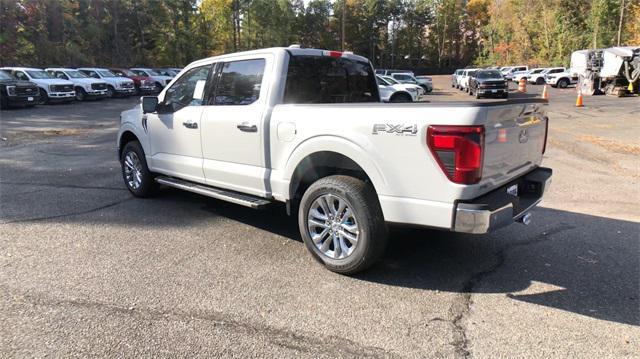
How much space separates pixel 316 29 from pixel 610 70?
62.1 metres

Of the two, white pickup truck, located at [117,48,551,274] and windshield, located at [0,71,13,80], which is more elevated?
windshield, located at [0,71,13,80]

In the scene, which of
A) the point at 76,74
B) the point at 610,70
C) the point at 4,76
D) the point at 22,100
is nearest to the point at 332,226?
the point at 22,100

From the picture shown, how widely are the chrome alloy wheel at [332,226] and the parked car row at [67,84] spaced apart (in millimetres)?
21373

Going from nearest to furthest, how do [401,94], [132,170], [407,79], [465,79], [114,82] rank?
[132,170]
[401,94]
[114,82]
[407,79]
[465,79]

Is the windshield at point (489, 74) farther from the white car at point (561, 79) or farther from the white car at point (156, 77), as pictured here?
the white car at point (156, 77)

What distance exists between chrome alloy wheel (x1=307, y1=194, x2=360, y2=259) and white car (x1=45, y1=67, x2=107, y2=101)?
2551 centimetres

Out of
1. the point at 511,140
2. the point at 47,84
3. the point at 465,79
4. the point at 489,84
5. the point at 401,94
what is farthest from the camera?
the point at 465,79

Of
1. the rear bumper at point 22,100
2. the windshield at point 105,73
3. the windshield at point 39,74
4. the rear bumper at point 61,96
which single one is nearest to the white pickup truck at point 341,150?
Answer: the rear bumper at point 22,100

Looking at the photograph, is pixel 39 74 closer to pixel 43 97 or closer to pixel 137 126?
pixel 43 97

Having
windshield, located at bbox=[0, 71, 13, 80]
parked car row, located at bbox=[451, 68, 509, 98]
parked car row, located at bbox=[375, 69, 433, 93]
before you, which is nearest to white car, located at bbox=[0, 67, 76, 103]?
windshield, located at bbox=[0, 71, 13, 80]

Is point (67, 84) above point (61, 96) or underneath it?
above

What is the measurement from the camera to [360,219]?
3.75 metres

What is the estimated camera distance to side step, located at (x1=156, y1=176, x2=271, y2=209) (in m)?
4.58

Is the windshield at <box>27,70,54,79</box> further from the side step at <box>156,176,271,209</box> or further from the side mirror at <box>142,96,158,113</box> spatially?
the side step at <box>156,176,271,209</box>
